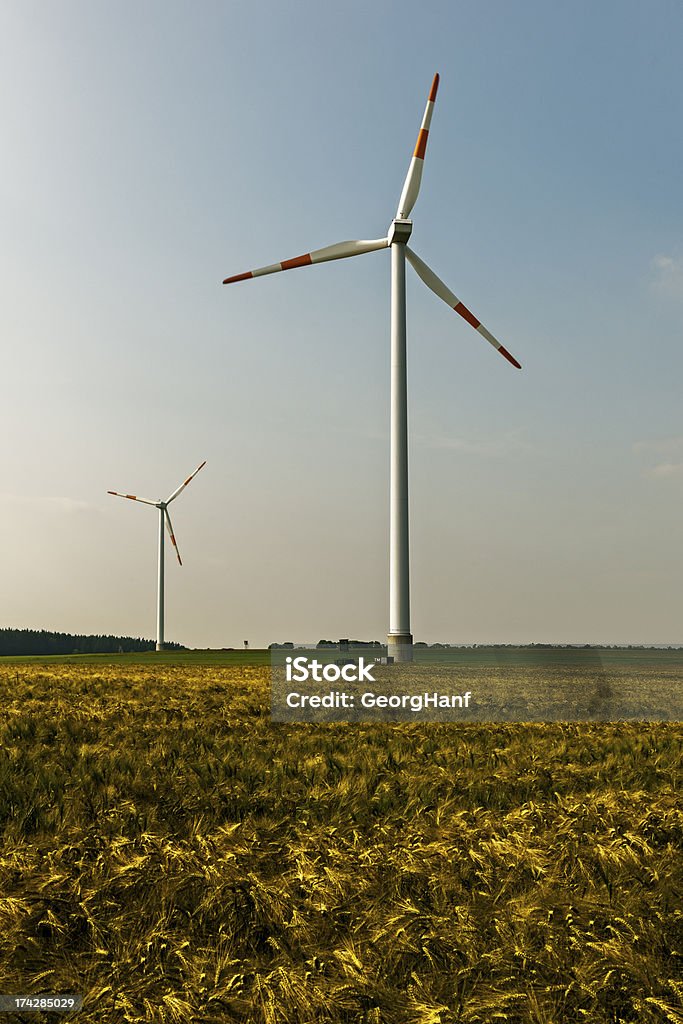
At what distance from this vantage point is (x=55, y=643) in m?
136

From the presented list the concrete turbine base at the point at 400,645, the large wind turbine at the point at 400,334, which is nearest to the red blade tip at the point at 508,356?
the large wind turbine at the point at 400,334

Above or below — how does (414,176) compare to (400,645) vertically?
above

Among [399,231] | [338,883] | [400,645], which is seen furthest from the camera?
[399,231]

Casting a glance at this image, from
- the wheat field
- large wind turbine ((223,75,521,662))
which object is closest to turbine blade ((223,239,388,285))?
large wind turbine ((223,75,521,662))

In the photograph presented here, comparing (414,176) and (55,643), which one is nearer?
(414,176)

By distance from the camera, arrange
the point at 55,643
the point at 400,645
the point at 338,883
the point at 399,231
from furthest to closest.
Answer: the point at 55,643 → the point at 399,231 → the point at 400,645 → the point at 338,883

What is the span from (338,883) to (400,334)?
119ft

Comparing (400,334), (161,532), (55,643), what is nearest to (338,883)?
(400,334)

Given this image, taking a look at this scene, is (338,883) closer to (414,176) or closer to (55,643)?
(414,176)

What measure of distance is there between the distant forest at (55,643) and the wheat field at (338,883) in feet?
385

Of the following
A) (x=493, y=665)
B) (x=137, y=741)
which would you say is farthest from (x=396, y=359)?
(x=137, y=741)

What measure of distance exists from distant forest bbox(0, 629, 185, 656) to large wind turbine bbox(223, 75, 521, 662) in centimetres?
9086

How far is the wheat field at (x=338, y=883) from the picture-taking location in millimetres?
4516

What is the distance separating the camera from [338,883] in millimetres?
5762
